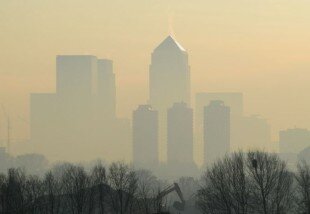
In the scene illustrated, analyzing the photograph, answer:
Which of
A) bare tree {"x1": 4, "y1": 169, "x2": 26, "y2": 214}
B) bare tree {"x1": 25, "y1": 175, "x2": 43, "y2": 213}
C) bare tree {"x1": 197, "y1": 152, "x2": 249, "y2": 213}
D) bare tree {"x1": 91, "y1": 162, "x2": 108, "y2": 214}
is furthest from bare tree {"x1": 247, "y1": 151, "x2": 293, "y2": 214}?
bare tree {"x1": 4, "y1": 169, "x2": 26, "y2": 214}

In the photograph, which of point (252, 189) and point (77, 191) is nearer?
point (252, 189)

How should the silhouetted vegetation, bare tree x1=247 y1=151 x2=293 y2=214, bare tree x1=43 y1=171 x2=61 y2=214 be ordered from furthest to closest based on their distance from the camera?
bare tree x1=43 y1=171 x2=61 y2=214 → the silhouetted vegetation → bare tree x1=247 y1=151 x2=293 y2=214

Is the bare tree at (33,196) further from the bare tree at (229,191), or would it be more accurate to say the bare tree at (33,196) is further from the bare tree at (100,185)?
the bare tree at (229,191)

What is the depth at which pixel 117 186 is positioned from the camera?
292 feet

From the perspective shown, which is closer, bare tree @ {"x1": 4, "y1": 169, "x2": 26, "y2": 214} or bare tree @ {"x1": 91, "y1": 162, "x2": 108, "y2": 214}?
bare tree @ {"x1": 4, "y1": 169, "x2": 26, "y2": 214}

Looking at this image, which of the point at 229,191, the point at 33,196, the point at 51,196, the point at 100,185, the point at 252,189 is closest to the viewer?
the point at 252,189

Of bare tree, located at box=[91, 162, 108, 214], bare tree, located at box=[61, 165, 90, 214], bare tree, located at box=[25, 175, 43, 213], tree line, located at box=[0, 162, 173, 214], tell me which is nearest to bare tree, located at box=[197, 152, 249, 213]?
tree line, located at box=[0, 162, 173, 214]

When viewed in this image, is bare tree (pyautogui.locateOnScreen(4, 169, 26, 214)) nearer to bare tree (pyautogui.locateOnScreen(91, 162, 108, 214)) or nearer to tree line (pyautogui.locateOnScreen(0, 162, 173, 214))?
tree line (pyautogui.locateOnScreen(0, 162, 173, 214))

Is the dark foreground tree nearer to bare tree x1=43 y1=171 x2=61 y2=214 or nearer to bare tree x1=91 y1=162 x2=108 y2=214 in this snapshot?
bare tree x1=91 y1=162 x2=108 y2=214

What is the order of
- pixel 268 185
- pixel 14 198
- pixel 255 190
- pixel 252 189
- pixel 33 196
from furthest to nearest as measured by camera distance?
pixel 33 196 < pixel 14 198 < pixel 255 190 < pixel 252 189 < pixel 268 185

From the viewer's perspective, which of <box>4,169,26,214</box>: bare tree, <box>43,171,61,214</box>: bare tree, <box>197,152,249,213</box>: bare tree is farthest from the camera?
<box>43,171,61,214</box>: bare tree

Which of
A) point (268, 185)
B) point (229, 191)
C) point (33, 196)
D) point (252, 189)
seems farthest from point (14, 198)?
point (268, 185)

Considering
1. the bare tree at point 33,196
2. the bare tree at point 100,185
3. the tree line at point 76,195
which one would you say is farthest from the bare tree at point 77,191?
the bare tree at point 33,196

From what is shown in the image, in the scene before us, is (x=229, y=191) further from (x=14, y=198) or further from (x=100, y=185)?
(x=14, y=198)
